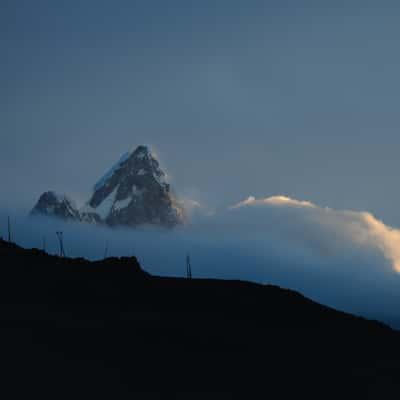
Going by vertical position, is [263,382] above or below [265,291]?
below

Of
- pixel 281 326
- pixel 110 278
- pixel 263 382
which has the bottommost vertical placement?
pixel 263 382

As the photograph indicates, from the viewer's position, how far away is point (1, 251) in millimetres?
94125

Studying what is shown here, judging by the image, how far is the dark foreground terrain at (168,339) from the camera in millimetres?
60656

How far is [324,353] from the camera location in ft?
254

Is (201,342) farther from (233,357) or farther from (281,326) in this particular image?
(281,326)

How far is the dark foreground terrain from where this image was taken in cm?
6066

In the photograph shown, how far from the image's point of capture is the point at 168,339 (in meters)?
71.6

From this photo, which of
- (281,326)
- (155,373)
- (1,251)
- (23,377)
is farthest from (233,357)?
(1,251)

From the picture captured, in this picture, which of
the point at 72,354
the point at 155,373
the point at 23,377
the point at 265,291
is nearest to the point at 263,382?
the point at 155,373

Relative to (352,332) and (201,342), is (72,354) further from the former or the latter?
(352,332)

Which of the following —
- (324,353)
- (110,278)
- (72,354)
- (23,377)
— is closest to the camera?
(23,377)

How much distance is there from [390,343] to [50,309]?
4024cm

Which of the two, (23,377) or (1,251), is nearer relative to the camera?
(23,377)

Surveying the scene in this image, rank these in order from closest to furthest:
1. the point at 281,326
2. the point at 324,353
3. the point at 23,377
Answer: the point at 23,377
the point at 324,353
the point at 281,326
